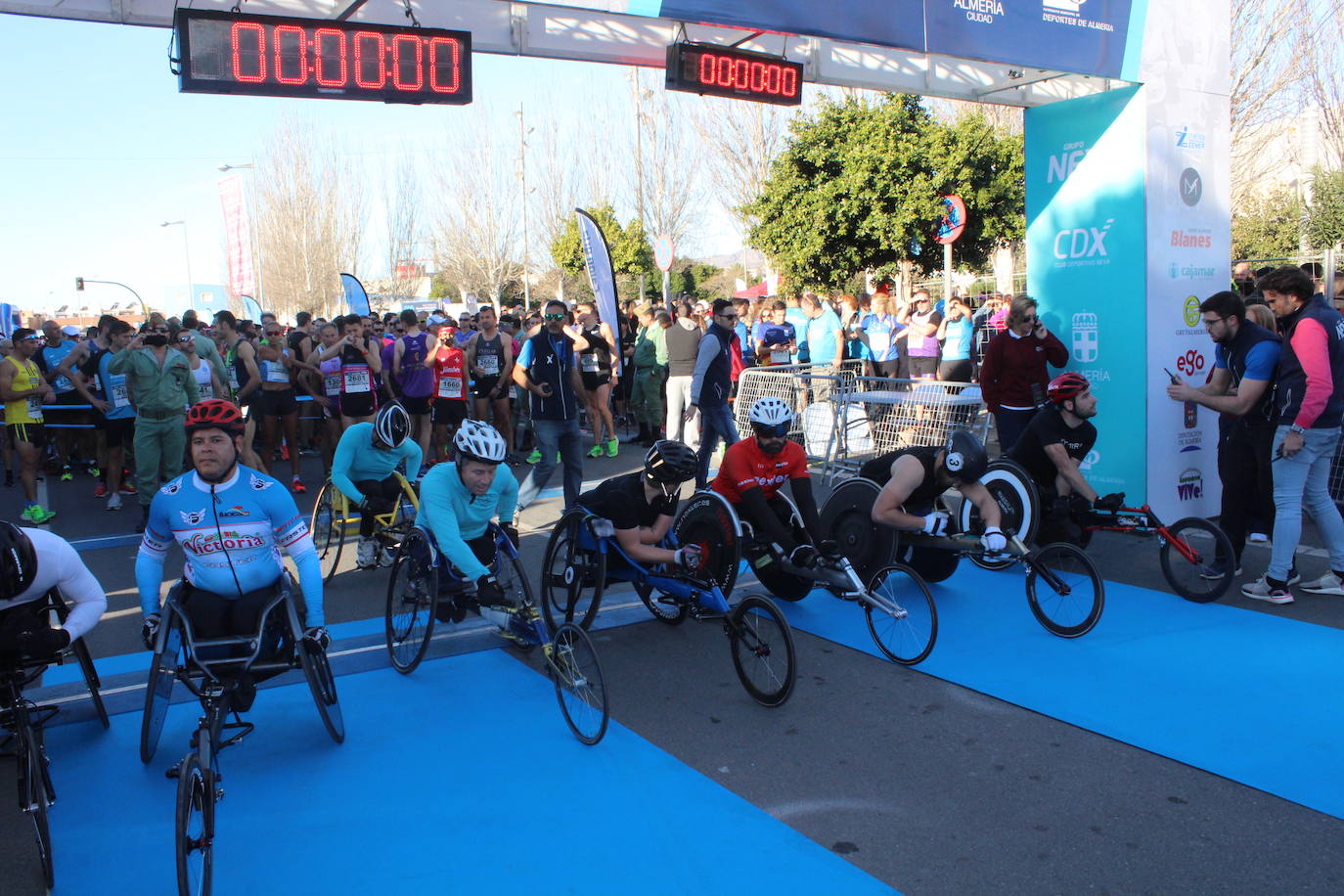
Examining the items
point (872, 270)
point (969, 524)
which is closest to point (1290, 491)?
point (969, 524)

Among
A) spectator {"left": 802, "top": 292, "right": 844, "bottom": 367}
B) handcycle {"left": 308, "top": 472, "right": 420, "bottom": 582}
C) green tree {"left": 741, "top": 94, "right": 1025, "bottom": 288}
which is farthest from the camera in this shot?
green tree {"left": 741, "top": 94, "right": 1025, "bottom": 288}

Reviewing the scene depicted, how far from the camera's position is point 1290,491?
6.38 meters

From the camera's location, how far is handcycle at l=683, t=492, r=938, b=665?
5.60 metres

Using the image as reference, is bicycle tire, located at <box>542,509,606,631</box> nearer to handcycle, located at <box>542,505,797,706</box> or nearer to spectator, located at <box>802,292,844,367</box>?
handcycle, located at <box>542,505,797,706</box>

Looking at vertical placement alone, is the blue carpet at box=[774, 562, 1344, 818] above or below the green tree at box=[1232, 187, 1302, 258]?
below

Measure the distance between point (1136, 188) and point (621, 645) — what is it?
5767 millimetres

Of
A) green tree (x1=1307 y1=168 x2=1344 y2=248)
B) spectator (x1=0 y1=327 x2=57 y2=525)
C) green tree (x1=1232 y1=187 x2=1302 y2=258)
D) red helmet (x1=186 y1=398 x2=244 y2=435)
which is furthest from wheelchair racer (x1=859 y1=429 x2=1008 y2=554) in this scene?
green tree (x1=1232 y1=187 x2=1302 y2=258)

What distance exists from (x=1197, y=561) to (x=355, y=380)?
28.2ft

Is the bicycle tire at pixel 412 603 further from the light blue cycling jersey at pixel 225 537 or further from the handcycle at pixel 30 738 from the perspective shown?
the handcycle at pixel 30 738

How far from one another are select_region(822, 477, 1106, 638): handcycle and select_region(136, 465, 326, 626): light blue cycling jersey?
145 inches

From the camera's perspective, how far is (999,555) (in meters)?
5.84

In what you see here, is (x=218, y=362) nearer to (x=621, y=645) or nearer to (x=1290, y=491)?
(x=621, y=645)

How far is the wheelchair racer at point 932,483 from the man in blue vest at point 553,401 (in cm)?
352

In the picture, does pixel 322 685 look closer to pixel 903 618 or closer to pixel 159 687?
pixel 159 687
